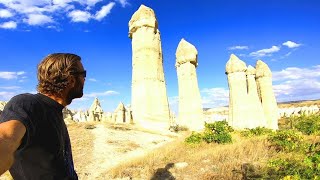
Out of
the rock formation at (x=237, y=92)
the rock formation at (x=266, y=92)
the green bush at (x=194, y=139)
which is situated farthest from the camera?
the rock formation at (x=266, y=92)

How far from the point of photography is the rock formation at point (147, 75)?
18.1 metres

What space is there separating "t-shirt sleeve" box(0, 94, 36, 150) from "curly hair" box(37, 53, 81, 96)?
0.70 ft

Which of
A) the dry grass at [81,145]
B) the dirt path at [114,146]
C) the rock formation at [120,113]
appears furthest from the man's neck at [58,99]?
the rock formation at [120,113]

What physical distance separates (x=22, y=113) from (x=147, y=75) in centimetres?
1712

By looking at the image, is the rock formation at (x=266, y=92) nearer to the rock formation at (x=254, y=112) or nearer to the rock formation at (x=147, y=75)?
the rock formation at (x=254, y=112)

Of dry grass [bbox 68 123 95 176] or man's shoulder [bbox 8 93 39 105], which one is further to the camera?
dry grass [bbox 68 123 95 176]

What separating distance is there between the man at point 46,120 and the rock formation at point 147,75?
16258mm

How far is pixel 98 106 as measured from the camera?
37125 millimetres

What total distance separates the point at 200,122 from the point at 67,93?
18.8 m

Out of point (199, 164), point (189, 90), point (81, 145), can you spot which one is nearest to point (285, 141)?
point (199, 164)

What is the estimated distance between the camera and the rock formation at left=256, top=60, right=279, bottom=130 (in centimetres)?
2663

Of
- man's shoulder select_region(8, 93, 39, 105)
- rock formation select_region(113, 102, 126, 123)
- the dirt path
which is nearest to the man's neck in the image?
man's shoulder select_region(8, 93, 39, 105)

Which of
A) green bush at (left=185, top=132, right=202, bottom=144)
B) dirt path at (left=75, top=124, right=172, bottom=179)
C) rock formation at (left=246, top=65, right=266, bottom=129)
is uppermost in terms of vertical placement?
rock formation at (left=246, top=65, right=266, bottom=129)

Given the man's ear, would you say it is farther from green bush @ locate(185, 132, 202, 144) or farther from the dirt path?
green bush @ locate(185, 132, 202, 144)
